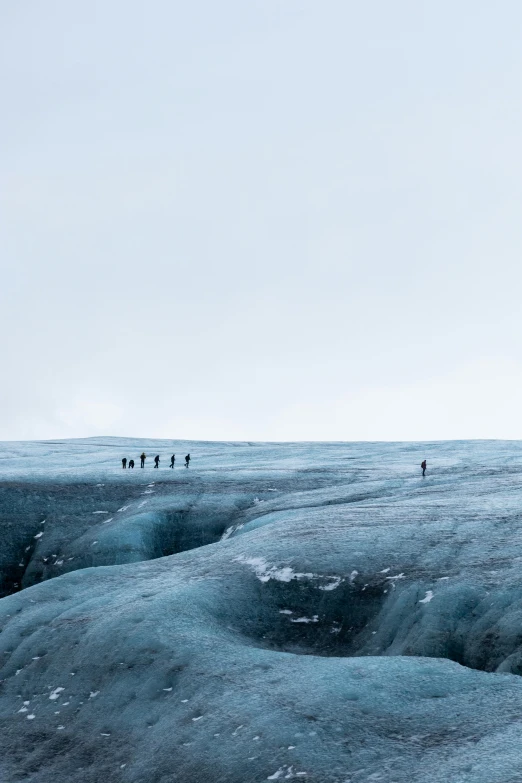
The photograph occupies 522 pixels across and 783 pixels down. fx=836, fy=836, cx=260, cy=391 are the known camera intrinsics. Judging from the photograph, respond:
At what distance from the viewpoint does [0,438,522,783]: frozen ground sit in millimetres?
17781

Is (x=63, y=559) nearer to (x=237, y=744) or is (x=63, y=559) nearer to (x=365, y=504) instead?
(x=365, y=504)

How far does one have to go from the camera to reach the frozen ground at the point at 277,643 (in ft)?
58.3

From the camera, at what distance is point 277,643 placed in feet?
84.8

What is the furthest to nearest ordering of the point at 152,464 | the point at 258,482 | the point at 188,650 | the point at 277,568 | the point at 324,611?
the point at 152,464
the point at 258,482
the point at 277,568
the point at 324,611
the point at 188,650

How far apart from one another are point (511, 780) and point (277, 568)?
46.6 ft

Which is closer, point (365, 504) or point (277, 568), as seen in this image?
point (277, 568)

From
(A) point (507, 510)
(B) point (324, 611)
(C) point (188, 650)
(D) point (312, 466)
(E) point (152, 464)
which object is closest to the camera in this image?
(C) point (188, 650)

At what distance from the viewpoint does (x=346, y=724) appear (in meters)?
18.1

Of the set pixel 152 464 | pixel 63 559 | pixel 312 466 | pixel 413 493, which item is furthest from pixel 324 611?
pixel 152 464

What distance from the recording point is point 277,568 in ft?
93.4

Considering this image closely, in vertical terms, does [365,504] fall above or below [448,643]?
above

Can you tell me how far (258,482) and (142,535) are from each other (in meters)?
9.75

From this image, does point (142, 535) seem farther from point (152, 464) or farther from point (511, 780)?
point (511, 780)

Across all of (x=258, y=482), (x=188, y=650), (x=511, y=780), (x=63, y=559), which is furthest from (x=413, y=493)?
(x=511, y=780)
